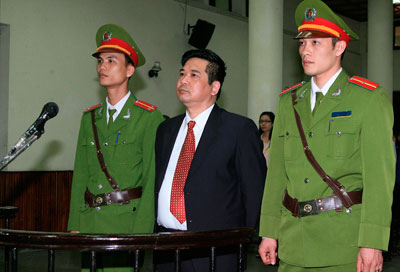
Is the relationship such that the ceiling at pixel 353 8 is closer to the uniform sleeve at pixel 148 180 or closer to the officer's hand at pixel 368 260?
the uniform sleeve at pixel 148 180

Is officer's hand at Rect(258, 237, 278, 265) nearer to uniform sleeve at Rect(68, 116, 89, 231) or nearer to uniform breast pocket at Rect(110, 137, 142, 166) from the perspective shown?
uniform breast pocket at Rect(110, 137, 142, 166)

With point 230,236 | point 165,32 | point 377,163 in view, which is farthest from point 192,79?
point 165,32

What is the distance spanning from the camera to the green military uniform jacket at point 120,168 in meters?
2.85

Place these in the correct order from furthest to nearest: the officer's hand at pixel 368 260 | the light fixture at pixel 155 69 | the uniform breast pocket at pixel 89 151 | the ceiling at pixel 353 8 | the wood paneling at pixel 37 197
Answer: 1. the ceiling at pixel 353 8
2. the light fixture at pixel 155 69
3. the wood paneling at pixel 37 197
4. the uniform breast pocket at pixel 89 151
5. the officer's hand at pixel 368 260

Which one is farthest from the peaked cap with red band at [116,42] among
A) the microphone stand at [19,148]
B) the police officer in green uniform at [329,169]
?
the microphone stand at [19,148]

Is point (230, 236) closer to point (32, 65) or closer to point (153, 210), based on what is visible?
point (153, 210)

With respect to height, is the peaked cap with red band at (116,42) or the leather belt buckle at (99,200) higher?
the peaked cap with red band at (116,42)

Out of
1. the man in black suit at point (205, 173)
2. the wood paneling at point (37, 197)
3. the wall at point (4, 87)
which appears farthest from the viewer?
the wall at point (4, 87)

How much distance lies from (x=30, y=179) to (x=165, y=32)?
138 inches

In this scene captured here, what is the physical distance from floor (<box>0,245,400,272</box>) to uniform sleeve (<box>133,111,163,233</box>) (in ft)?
9.44

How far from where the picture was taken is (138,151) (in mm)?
2990

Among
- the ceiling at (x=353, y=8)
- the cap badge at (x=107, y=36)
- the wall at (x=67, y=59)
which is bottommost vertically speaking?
the cap badge at (x=107, y=36)

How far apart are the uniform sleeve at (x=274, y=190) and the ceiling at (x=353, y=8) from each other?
460 inches

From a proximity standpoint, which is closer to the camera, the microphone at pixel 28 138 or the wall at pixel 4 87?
the microphone at pixel 28 138
